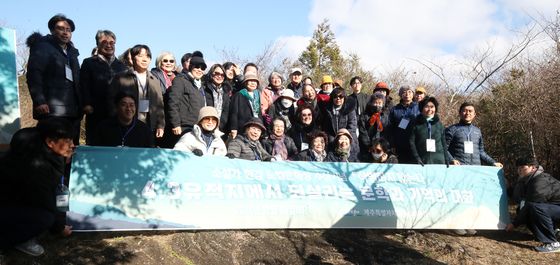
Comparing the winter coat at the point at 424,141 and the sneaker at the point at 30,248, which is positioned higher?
the winter coat at the point at 424,141

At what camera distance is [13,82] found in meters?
5.10

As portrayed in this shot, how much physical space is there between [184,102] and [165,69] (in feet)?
3.02

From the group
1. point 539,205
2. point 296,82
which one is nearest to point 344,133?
point 296,82

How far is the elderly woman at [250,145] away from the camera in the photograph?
221 inches

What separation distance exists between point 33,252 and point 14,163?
89cm

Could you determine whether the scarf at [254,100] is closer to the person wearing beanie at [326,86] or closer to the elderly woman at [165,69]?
the elderly woman at [165,69]

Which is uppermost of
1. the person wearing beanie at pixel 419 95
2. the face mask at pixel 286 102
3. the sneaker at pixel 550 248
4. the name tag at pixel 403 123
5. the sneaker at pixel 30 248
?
the person wearing beanie at pixel 419 95

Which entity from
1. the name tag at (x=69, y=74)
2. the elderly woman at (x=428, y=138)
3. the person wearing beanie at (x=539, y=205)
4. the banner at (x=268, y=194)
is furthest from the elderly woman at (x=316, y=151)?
the name tag at (x=69, y=74)

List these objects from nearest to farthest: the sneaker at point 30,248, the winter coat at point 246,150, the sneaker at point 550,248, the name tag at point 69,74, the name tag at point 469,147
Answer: the sneaker at point 30,248
the name tag at point 69,74
the winter coat at point 246,150
the sneaker at point 550,248
the name tag at point 469,147

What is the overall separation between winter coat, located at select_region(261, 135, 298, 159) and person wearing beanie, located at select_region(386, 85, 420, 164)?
193cm

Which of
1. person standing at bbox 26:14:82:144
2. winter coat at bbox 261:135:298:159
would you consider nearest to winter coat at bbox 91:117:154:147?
person standing at bbox 26:14:82:144

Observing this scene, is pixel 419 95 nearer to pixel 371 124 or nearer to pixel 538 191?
pixel 371 124

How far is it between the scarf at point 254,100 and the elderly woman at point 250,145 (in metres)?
0.66

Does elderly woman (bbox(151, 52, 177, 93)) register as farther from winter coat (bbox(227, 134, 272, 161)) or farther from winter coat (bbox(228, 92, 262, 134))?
winter coat (bbox(227, 134, 272, 161))
